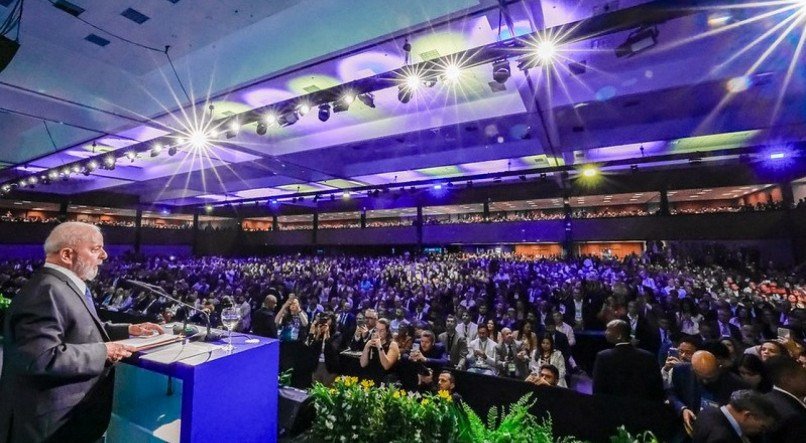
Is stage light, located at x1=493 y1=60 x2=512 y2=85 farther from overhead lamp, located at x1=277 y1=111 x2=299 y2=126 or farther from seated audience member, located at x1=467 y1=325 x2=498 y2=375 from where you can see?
seated audience member, located at x1=467 y1=325 x2=498 y2=375

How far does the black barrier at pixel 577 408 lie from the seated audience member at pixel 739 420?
1.94 ft

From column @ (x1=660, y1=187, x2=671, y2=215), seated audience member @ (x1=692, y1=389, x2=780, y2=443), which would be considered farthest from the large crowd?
column @ (x1=660, y1=187, x2=671, y2=215)

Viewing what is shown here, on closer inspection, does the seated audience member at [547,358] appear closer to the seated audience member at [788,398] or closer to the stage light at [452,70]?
the seated audience member at [788,398]

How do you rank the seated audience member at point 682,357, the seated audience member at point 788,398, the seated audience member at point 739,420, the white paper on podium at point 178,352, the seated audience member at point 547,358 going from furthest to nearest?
the seated audience member at point 547,358 < the seated audience member at point 682,357 < the seated audience member at point 788,398 < the seated audience member at point 739,420 < the white paper on podium at point 178,352

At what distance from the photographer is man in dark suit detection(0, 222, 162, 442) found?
47.1 inches

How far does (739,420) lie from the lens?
1958 millimetres

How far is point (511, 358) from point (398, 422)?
314cm

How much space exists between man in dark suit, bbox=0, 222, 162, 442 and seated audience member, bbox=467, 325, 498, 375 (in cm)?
380

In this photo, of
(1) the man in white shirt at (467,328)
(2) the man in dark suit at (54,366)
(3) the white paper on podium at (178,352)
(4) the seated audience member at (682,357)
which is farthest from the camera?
(1) the man in white shirt at (467,328)

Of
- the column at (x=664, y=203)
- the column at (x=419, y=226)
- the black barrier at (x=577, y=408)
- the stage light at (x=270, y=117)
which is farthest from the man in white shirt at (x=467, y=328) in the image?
the column at (x=419, y=226)

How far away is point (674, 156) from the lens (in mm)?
8383

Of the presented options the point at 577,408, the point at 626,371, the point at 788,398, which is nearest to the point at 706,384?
the point at 626,371

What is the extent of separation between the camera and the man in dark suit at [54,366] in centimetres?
120

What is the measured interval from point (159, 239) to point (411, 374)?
2198 cm
